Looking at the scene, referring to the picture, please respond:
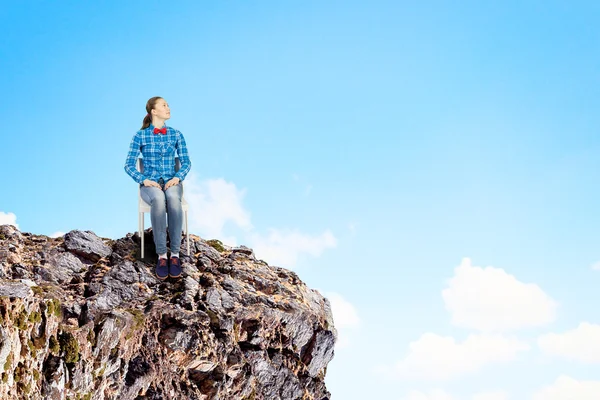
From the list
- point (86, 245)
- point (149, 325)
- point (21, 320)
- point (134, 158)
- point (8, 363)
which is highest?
point (134, 158)

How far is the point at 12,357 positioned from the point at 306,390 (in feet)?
24.2

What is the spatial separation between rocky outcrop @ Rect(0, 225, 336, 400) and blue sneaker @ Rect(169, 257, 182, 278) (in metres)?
0.19

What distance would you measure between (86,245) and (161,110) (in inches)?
144

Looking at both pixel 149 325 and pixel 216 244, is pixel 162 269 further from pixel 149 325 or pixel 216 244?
pixel 216 244

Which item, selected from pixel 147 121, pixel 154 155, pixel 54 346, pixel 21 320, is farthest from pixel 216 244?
pixel 21 320

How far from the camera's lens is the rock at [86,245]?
15.8 meters

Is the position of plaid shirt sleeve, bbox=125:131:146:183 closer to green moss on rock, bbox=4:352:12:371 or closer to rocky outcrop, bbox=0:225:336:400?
rocky outcrop, bbox=0:225:336:400

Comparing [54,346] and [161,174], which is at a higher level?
[161,174]

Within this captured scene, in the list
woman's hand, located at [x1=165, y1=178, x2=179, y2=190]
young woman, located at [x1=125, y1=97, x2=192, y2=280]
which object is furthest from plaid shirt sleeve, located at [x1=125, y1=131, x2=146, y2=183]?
woman's hand, located at [x1=165, y1=178, x2=179, y2=190]

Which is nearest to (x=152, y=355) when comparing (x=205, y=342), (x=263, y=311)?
(x=205, y=342)

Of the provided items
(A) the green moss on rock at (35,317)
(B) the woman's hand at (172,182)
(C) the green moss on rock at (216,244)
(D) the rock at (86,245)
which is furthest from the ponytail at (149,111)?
(A) the green moss on rock at (35,317)

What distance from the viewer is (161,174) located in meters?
15.6

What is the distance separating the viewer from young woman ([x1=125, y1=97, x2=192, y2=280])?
1530 centimetres

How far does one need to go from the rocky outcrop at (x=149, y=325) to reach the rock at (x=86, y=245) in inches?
0.9
